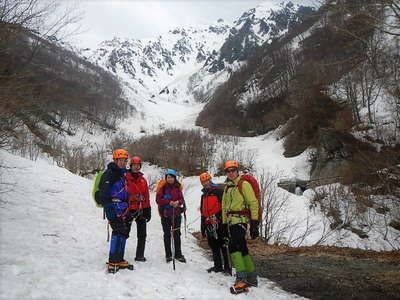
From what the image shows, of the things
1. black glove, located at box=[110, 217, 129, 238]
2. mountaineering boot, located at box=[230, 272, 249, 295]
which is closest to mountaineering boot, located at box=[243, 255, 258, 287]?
mountaineering boot, located at box=[230, 272, 249, 295]

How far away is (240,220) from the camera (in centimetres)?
559

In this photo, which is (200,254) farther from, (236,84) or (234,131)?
(236,84)

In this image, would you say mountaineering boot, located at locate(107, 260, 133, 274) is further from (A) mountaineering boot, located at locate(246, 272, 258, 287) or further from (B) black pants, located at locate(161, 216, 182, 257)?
(A) mountaineering boot, located at locate(246, 272, 258, 287)

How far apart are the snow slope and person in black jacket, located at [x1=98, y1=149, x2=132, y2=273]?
0.29 meters

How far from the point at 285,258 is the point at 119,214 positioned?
4869 millimetres

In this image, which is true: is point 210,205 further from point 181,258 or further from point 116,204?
point 116,204

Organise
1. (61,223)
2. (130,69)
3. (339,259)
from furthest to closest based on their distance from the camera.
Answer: (130,69)
(61,223)
(339,259)

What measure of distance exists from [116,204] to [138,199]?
0.69m

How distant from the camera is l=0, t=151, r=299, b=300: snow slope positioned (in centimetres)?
458

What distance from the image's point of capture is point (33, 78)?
7.87 metres

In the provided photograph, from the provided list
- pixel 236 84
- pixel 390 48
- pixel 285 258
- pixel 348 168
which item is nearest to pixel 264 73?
pixel 236 84

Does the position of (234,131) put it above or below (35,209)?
above

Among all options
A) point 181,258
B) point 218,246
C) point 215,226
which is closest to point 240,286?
point 218,246

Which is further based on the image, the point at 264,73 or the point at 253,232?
the point at 264,73
